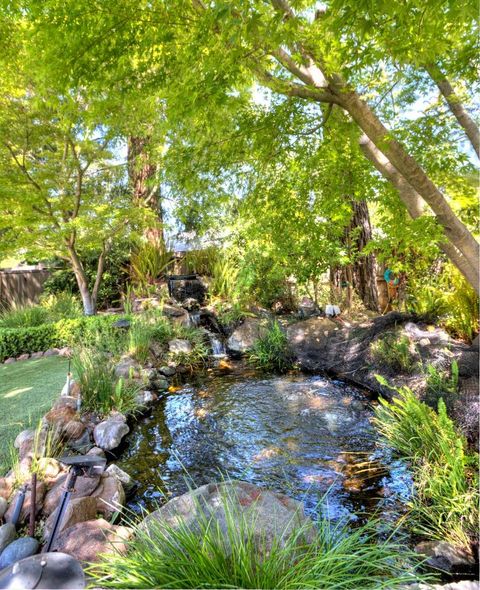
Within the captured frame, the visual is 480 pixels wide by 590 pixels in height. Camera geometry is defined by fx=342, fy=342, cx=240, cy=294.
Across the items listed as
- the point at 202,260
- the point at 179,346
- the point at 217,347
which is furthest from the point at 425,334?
the point at 202,260

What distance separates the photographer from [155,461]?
319 cm

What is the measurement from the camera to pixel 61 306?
840cm

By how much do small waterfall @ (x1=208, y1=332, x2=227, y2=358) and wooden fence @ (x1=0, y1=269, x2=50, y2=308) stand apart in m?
6.18

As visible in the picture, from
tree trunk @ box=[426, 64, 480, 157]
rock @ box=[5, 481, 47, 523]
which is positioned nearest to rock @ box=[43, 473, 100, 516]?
rock @ box=[5, 481, 47, 523]

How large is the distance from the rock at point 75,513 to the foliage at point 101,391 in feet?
5.29

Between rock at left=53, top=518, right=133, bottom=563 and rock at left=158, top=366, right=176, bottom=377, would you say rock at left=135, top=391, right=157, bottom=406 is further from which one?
rock at left=53, top=518, right=133, bottom=563

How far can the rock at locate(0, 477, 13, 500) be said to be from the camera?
2384 millimetres

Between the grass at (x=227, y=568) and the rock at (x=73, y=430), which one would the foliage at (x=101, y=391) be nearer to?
the rock at (x=73, y=430)

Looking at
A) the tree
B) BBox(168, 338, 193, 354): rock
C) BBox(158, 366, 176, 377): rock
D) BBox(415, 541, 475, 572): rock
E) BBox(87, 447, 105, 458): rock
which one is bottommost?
BBox(415, 541, 475, 572): rock

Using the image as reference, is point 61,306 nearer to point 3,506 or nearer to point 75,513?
point 3,506

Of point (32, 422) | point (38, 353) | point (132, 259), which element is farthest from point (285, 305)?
point (32, 422)

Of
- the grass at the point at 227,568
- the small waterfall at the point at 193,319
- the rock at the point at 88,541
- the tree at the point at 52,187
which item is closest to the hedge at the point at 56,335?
the tree at the point at 52,187

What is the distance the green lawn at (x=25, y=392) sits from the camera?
330cm

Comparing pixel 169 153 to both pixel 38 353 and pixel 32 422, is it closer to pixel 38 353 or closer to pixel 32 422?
pixel 32 422
